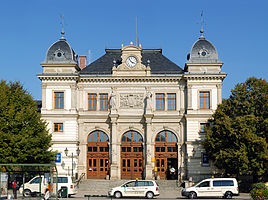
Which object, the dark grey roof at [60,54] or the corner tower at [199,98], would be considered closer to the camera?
the corner tower at [199,98]

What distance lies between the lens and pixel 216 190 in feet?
118

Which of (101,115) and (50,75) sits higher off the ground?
(50,75)

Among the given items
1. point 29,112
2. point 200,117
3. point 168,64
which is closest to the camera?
point 29,112

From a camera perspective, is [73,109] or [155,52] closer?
[73,109]

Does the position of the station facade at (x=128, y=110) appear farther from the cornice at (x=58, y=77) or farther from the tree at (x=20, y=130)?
the tree at (x=20, y=130)

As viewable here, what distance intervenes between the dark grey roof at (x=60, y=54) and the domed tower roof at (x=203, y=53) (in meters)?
13.6

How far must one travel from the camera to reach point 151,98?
50.8 meters

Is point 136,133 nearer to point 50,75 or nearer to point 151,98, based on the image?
point 151,98

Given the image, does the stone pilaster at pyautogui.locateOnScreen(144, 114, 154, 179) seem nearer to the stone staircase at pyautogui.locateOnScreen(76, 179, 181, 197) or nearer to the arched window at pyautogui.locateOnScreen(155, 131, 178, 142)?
the arched window at pyautogui.locateOnScreen(155, 131, 178, 142)

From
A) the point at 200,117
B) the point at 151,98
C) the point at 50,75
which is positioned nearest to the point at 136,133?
the point at 151,98

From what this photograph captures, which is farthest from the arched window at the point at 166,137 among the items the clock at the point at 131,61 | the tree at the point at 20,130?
the tree at the point at 20,130

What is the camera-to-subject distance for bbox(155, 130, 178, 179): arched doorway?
50.5 meters

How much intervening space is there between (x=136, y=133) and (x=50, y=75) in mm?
11708

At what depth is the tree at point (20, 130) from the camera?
41003 mm
